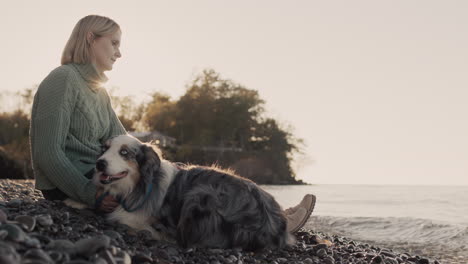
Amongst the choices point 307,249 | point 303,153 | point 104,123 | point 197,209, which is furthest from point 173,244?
point 303,153

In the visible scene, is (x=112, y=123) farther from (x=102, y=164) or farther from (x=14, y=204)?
(x=14, y=204)

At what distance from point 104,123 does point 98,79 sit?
539 mm

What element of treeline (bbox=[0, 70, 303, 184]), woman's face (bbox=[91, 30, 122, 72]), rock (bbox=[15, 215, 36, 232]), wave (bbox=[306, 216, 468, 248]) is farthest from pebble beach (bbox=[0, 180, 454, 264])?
treeline (bbox=[0, 70, 303, 184])

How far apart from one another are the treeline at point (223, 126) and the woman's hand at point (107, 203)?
37.6 m

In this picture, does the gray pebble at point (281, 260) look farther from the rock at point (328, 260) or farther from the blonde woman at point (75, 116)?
the blonde woman at point (75, 116)

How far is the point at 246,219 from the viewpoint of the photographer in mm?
4203

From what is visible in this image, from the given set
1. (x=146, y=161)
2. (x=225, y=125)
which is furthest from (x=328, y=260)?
(x=225, y=125)

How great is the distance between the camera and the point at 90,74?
4910 mm

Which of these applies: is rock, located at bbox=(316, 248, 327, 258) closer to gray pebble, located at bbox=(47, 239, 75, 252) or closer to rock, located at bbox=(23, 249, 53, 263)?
gray pebble, located at bbox=(47, 239, 75, 252)

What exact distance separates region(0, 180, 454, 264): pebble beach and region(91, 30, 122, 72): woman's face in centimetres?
162

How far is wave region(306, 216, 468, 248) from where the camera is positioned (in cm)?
916

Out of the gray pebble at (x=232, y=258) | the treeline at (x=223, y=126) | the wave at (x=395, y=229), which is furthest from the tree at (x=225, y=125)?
the gray pebble at (x=232, y=258)

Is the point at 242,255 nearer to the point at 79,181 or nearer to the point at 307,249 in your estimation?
the point at 307,249

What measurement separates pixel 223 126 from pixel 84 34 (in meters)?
41.2
